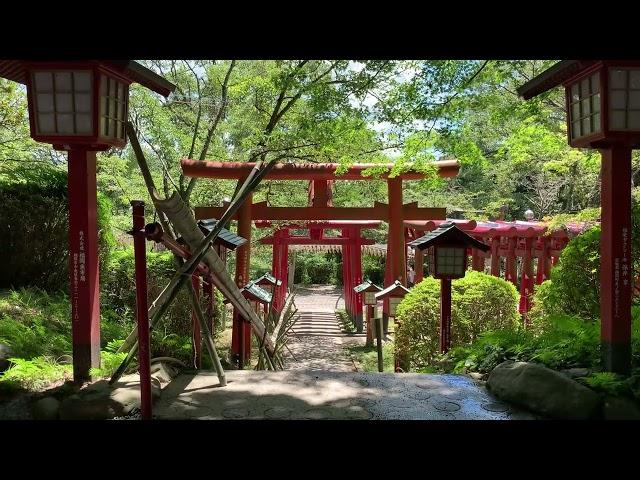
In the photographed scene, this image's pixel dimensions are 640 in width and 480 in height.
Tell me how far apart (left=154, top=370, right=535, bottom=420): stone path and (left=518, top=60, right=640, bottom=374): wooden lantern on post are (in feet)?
3.97

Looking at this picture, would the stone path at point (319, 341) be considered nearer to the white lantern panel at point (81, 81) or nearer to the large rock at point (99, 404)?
the large rock at point (99, 404)

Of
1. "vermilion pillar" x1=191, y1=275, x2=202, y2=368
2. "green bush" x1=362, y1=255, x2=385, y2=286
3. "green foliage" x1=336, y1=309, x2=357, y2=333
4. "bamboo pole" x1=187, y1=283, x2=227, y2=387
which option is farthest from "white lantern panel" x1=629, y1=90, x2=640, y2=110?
"green bush" x1=362, y1=255, x2=385, y2=286

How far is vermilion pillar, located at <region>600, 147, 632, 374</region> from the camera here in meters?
4.74

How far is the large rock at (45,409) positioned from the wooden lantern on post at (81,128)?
523 millimetres

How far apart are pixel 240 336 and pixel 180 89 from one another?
8918mm

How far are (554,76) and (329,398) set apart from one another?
410cm

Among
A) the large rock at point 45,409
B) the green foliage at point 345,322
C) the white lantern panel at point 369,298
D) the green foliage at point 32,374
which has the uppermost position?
the green foliage at point 32,374

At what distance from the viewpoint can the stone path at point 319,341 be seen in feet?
41.5

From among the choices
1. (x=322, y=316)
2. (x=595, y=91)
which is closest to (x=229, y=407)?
(x=595, y=91)

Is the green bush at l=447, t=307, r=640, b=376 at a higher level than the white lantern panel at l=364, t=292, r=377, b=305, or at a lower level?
higher

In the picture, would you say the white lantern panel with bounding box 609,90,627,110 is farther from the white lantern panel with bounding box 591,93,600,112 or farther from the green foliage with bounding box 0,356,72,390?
the green foliage with bounding box 0,356,72,390

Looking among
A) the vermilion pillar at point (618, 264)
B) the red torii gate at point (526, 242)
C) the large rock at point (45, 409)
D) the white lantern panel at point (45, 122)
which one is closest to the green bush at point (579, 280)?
the vermilion pillar at point (618, 264)

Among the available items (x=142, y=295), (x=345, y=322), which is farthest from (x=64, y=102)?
(x=345, y=322)
